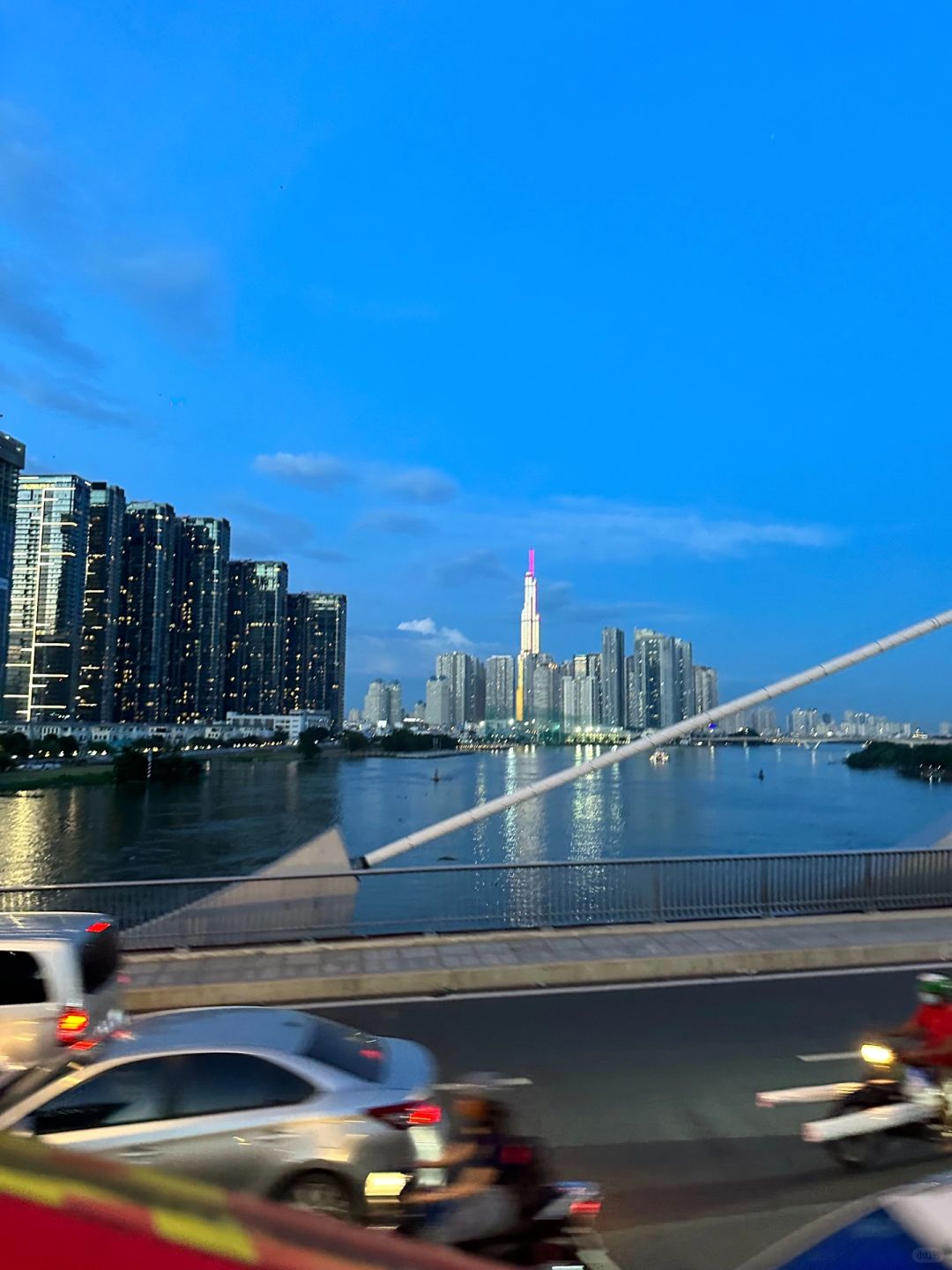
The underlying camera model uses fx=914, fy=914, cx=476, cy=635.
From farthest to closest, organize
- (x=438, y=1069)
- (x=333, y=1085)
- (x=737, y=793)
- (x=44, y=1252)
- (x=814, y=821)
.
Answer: (x=737, y=793) < (x=814, y=821) < (x=438, y=1069) < (x=333, y=1085) < (x=44, y=1252)

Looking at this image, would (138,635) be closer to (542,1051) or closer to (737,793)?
(737,793)

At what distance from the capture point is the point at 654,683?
187125 millimetres

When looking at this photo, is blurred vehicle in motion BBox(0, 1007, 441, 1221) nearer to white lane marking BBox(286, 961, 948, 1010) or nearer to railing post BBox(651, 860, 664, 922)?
white lane marking BBox(286, 961, 948, 1010)

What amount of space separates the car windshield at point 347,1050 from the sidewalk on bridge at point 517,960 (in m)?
4.75

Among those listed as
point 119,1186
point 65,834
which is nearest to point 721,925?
point 119,1186

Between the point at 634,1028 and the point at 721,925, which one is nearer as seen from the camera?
the point at 634,1028

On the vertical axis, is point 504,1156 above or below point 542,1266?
above

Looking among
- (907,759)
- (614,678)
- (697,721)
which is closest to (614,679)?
(614,678)

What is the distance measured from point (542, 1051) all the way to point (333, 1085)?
146 inches

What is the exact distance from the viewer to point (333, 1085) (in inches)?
208

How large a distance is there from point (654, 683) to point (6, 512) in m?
124

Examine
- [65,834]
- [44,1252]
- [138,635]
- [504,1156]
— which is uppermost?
[138,635]

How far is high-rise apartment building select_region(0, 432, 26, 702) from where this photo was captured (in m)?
154

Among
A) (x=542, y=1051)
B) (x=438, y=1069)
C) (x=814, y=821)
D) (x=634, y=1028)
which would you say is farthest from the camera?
(x=814, y=821)
